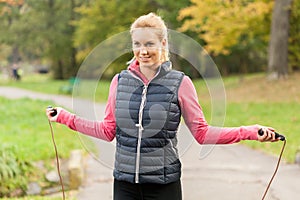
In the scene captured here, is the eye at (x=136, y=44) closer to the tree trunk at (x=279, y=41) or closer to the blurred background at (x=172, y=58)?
the blurred background at (x=172, y=58)

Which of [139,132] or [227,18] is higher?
[227,18]

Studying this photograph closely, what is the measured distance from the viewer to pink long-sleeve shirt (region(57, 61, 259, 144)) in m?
2.97

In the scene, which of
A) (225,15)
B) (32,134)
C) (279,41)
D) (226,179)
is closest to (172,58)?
(226,179)

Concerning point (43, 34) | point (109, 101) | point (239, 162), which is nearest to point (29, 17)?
point (43, 34)

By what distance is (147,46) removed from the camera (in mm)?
2963

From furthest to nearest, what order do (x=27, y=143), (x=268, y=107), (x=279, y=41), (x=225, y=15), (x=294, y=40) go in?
(x=294, y=40), (x=279, y=41), (x=225, y=15), (x=268, y=107), (x=27, y=143)

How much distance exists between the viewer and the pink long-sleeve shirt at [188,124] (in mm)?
2967

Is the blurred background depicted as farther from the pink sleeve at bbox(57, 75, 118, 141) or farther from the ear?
the ear

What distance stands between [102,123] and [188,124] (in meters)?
0.49

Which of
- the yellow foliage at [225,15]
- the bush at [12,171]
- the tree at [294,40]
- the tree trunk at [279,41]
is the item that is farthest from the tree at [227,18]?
the bush at [12,171]

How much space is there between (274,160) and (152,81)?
6266 mm

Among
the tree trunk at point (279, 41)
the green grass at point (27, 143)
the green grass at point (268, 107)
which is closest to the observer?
the green grass at point (27, 143)

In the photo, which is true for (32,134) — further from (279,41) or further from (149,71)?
(279,41)

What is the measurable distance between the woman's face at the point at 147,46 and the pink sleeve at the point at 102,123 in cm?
22
